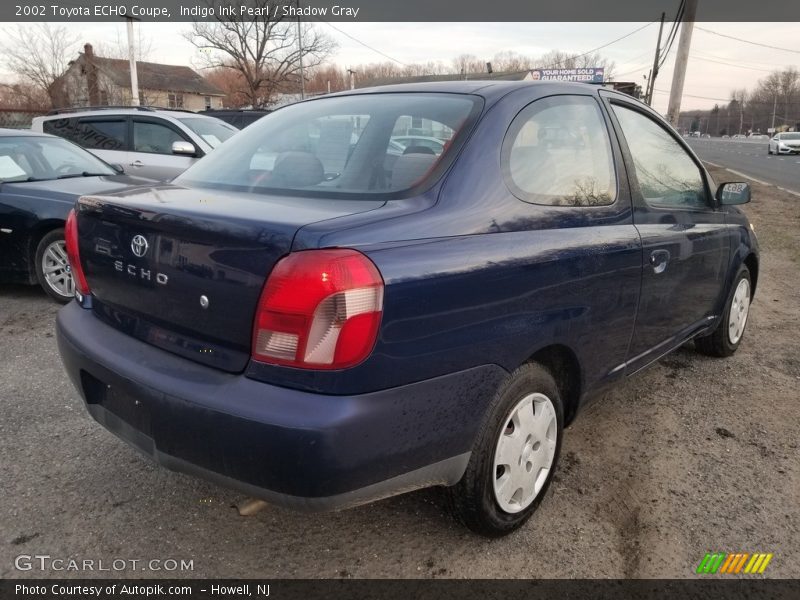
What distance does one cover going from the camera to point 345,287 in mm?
1748

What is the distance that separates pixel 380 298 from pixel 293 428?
439 millimetres

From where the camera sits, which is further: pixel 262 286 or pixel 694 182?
pixel 694 182

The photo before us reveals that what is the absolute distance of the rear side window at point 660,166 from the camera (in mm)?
3066

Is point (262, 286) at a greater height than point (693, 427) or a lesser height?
greater

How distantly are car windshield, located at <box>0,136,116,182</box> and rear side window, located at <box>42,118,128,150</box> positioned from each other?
2.35 meters

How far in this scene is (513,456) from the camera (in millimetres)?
2326

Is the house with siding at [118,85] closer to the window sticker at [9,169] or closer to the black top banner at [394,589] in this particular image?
the window sticker at [9,169]

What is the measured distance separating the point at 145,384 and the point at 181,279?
1.20 ft

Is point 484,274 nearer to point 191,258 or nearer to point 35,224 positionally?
point 191,258

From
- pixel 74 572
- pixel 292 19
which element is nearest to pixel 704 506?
pixel 74 572

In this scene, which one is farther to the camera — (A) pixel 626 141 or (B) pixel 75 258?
(A) pixel 626 141

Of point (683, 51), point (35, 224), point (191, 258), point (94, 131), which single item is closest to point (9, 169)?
point (35, 224)

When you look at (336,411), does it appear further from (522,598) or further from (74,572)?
(74,572)

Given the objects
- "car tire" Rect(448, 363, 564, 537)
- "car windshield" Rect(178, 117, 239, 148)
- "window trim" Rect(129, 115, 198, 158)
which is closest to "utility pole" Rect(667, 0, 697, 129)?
"car windshield" Rect(178, 117, 239, 148)
